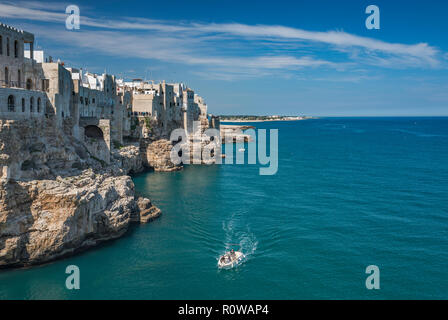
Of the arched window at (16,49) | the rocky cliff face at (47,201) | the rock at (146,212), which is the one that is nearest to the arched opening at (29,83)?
the arched window at (16,49)

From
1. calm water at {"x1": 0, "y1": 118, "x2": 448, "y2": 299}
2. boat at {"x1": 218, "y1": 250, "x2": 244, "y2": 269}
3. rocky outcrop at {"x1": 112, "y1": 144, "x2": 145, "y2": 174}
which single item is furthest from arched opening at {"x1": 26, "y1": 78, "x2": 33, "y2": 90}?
boat at {"x1": 218, "y1": 250, "x2": 244, "y2": 269}

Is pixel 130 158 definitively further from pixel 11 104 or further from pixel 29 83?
pixel 11 104

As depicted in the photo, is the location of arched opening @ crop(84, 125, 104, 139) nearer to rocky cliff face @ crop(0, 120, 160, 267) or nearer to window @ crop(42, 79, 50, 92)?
window @ crop(42, 79, 50, 92)

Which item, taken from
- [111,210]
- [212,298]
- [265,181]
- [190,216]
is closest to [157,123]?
[265,181]

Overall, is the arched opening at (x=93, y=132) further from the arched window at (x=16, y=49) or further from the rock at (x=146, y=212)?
the rock at (x=146, y=212)

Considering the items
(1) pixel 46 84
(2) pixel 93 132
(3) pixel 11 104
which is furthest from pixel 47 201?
(2) pixel 93 132
